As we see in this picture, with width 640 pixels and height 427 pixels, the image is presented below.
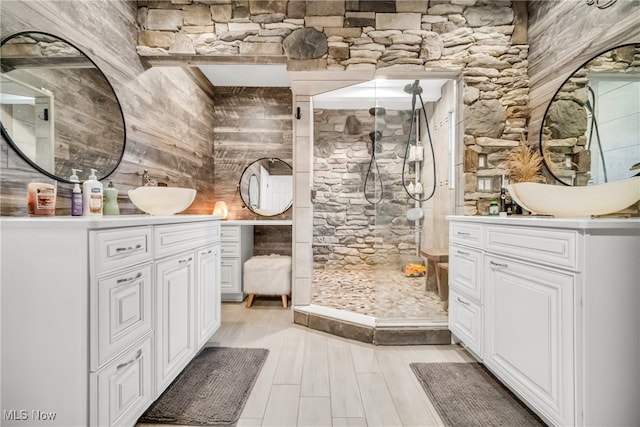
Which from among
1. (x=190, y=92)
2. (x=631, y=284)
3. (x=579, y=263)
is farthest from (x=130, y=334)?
(x=190, y=92)

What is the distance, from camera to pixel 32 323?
1111 mm

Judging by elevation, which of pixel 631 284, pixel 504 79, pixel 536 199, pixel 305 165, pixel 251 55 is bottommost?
pixel 631 284

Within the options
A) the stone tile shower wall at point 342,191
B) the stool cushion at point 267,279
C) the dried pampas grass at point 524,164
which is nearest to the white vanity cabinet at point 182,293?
the stool cushion at point 267,279

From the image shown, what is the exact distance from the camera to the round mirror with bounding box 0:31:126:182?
56.2 inches

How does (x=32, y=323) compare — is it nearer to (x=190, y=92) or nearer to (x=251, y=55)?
(x=251, y=55)

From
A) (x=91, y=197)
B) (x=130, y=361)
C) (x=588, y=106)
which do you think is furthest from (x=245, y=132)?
(x=588, y=106)

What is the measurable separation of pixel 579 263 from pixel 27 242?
1.98 metres

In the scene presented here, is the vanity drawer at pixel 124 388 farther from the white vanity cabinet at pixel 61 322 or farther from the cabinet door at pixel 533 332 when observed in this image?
the cabinet door at pixel 533 332

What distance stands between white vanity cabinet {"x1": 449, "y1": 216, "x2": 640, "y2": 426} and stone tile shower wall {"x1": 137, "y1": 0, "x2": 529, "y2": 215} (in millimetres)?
1267

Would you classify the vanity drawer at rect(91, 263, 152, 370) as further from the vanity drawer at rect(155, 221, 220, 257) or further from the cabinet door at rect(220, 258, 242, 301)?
the cabinet door at rect(220, 258, 242, 301)

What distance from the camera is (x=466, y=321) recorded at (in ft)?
6.78
